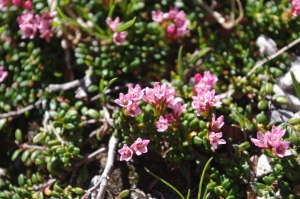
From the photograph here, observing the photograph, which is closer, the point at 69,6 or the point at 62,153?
the point at 62,153

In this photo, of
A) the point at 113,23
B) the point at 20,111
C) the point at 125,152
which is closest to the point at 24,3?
the point at 113,23

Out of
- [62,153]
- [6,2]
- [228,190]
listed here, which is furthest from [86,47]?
[228,190]

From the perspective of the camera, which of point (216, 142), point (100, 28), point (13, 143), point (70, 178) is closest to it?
point (216, 142)

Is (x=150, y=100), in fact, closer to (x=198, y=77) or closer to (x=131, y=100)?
(x=131, y=100)

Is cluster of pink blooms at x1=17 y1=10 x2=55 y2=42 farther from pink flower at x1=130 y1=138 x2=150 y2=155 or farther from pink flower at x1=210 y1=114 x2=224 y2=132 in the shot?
pink flower at x1=210 y1=114 x2=224 y2=132

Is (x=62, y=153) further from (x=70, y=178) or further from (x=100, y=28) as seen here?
(x=100, y=28)

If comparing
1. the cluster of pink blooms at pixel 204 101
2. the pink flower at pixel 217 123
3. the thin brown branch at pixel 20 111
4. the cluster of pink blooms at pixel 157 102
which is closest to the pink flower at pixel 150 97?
the cluster of pink blooms at pixel 157 102

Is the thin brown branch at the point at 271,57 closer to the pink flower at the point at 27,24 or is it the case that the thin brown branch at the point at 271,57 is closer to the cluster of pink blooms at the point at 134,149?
the cluster of pink blooms at the point at 134,149
